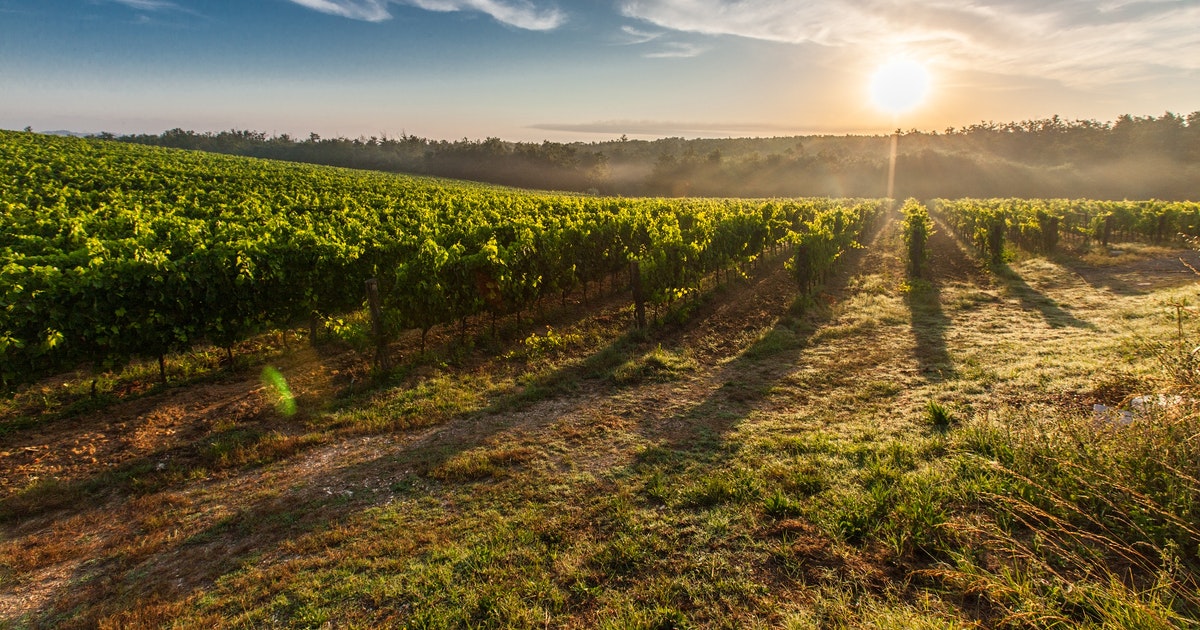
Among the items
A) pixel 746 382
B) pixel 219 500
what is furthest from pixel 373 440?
pixel 746 382

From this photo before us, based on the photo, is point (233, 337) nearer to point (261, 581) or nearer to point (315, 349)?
point (315, 349)

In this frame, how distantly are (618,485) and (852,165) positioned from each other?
93.5 metres

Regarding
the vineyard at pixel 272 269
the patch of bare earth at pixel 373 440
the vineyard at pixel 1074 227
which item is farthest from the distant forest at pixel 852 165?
the patch of bare earth at pixel 373 440

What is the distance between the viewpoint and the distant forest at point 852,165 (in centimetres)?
7025

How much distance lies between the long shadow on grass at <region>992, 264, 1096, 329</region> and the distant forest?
59.6 metres

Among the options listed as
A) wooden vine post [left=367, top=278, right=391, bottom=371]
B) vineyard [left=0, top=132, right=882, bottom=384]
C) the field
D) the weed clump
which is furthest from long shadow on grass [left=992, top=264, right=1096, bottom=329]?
wooden vine post [left=367, top=278, right=391, bottom=371]

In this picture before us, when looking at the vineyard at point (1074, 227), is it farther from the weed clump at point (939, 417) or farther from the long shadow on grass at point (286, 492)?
the long shadow on grass at point (286, 492)

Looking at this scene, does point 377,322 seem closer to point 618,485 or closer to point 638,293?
point 638,293

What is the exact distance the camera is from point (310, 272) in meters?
10.3

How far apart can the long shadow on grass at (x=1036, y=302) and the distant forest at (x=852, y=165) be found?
5957cm

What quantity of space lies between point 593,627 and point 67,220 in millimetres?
17769

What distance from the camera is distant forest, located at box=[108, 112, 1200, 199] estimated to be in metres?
70.2

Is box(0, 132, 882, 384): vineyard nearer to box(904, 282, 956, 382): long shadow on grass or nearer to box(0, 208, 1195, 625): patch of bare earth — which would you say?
box(0, 208, 1195, 625): patch of bare earth

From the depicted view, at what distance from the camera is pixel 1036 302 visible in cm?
1349
